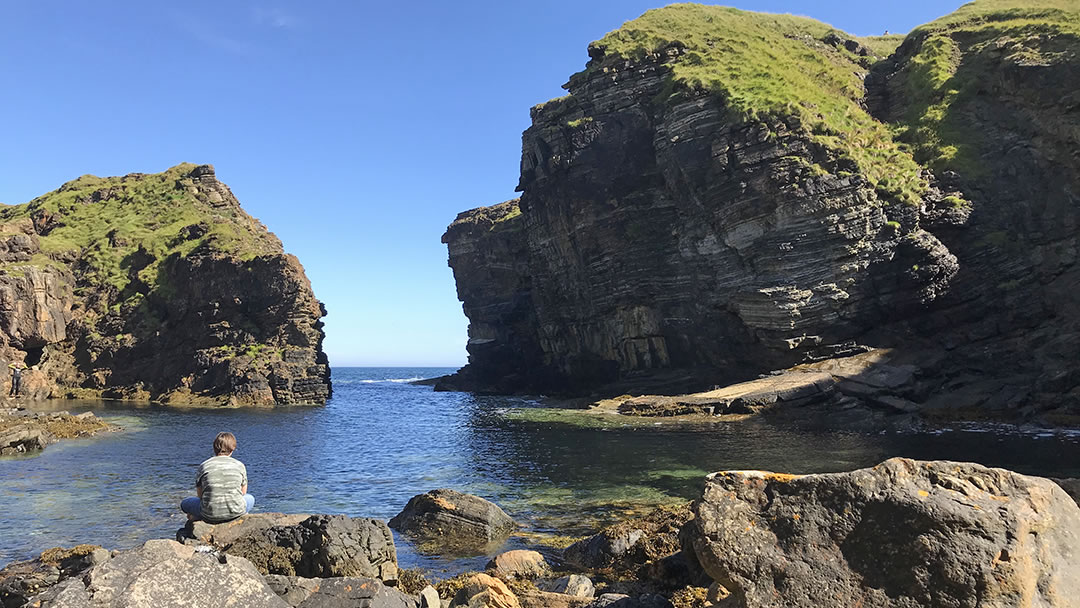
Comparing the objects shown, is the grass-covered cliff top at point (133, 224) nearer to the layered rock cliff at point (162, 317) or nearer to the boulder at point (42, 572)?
the layered rock cliff at point (162, 317)

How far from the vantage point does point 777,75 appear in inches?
2410

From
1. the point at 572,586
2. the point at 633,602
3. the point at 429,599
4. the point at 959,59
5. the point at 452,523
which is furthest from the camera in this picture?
the point at 959,59

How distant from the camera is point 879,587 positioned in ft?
18.2

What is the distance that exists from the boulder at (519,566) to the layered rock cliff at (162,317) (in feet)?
216

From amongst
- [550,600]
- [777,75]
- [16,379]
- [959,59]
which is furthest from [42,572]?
[959,59]

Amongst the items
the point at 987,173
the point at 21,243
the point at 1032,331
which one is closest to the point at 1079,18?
the point at 987,173

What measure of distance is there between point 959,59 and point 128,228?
4270 inches

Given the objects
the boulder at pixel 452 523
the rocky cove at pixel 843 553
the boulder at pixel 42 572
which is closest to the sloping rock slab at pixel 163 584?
the rocky cove at pixel 843 553

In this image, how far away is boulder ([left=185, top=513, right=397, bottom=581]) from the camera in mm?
10289

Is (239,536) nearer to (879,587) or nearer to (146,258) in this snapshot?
(879,587)

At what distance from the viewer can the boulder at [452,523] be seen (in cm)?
1576

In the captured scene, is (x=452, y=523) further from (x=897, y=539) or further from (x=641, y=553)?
(x=897, y=539)

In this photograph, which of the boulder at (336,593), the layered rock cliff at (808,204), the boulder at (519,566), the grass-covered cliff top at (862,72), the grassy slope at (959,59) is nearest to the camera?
the boulder at (336,593)

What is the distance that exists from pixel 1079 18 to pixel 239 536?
7818cm
